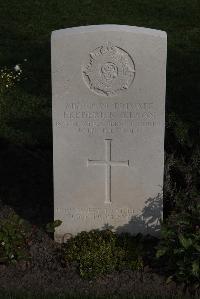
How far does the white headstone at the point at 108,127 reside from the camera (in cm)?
525

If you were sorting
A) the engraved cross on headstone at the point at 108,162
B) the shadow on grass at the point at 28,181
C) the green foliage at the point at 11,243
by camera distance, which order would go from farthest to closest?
the shadow on grass at the point at 28,181
the engraved cross on headstone at the point at 108,162
the green foliage at the point at 11,243

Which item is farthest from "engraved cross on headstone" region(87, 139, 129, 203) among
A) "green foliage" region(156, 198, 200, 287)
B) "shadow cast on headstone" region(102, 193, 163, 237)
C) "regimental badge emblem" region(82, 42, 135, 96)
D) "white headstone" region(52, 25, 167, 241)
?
"green foliage" region(156, 198, 200, 287)

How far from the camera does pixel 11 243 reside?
542 cm

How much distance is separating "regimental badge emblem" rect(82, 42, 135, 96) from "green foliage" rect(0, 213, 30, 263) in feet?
Result: 3.96

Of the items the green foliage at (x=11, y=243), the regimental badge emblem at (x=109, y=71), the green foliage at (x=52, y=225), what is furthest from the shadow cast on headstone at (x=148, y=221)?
the regimental badge emblem at (x=109, y=71)

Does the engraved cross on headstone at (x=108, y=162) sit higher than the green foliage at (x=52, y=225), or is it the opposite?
the engraved cross on headstone at (x=108, y=162)

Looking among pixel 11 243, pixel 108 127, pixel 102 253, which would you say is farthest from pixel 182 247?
pixel 11 243

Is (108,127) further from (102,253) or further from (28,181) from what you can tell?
(28,181)

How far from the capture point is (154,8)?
13742 millimetres

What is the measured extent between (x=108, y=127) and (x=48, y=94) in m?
3.92

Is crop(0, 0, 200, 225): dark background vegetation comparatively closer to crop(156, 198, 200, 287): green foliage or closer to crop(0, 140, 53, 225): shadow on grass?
crop(0, 140, 53, 225): shadow on grass

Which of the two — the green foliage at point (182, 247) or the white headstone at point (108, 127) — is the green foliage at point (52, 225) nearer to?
the white headstone at point (108, 127)

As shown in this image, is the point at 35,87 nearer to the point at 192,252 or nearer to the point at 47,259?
the point at 47,259

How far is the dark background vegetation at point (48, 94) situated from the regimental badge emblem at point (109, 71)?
0.95m
